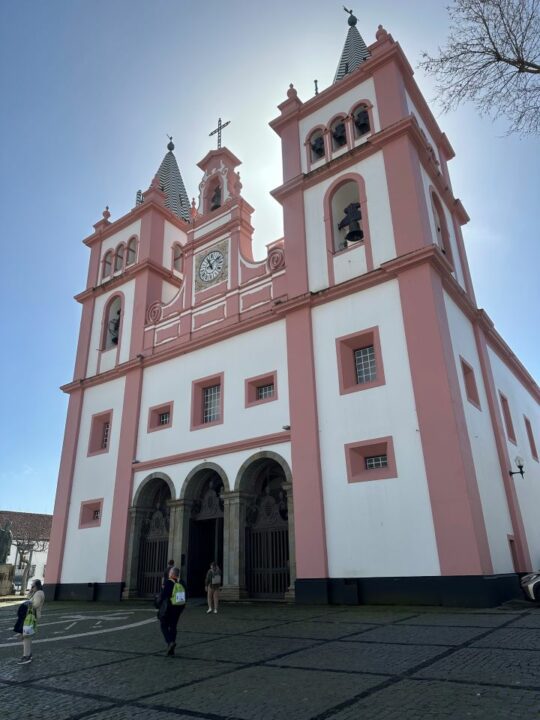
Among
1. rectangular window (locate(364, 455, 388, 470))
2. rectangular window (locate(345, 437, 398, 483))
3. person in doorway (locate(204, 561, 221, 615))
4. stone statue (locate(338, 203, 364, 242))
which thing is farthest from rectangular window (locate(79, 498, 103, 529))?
stone statue (locate(338, 203, 364, 242))

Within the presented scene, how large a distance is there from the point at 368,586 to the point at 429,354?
598 cm

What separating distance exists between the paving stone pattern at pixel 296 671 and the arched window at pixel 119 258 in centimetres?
1817

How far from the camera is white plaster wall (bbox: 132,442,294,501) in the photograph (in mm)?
15803

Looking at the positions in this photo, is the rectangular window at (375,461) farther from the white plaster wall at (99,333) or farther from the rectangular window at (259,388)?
the white plaster wall at (99,333)

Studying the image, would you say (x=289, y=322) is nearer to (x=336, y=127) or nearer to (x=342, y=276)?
(x=342, y=276)

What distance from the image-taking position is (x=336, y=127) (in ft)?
62.4

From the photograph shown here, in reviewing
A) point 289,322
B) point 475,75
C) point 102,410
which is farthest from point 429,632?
point 102,410

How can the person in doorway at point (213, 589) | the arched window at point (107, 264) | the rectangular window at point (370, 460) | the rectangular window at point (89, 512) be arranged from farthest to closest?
the arched window at point (107, 264)
the rectangular window at point (89, 512)
the rectangular window at point (370, 460)
the person in doorway at point (213, 589)

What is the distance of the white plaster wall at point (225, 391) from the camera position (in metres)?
16.6

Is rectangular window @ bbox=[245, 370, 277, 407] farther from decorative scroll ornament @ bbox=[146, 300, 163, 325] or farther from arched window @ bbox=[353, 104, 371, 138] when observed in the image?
arched window @ bbox=[353, 104, 371, 138]

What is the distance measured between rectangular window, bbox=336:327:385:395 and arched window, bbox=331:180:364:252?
3488 millimetres

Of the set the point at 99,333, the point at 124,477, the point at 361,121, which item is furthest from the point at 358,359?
the point at 99,333

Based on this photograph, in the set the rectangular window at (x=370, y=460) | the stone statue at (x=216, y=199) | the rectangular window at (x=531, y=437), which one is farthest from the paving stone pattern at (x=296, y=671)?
the stone statue at (x=216, y=199)

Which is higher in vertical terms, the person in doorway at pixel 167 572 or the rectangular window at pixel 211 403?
the rectangular window at pixel 211 403
